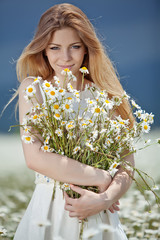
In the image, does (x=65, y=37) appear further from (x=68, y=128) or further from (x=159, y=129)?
(x=159, y=129)

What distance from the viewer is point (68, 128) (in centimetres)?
131

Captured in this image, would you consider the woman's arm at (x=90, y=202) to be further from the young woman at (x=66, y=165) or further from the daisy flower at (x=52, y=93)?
the daisy flower at (x=52, y=93)

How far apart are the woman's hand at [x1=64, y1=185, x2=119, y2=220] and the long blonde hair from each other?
534 mm

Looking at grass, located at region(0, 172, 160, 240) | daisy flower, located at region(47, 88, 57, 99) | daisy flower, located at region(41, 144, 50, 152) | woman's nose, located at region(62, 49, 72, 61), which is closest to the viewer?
daisy flower, located at region(47, 88, 57, 99)

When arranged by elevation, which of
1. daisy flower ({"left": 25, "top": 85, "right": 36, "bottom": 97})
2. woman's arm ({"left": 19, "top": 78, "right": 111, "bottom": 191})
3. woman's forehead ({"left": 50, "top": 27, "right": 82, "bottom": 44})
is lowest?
woman's arm ({"left": 19, "top": 78, "right": 111, "bottom": 191})

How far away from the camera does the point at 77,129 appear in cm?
140

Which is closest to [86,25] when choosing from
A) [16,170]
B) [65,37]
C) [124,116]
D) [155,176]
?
[65,37]

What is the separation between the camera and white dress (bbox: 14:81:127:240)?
1.52 metres

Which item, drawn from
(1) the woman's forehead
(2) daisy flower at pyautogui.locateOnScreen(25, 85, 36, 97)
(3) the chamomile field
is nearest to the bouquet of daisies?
(2) daisy flower at pyautogui.locateOnScreen(25, 85, 36, 97)

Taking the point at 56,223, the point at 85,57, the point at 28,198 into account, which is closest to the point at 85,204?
the point at 56,223

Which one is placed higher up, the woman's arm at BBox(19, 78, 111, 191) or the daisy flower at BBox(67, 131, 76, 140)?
the daisy flower at BBox(67, 131, 76, 140)

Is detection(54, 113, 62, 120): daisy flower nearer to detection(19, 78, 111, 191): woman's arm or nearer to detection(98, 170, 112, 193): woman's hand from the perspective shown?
detection(19, 78, 111, 191): woman's arm

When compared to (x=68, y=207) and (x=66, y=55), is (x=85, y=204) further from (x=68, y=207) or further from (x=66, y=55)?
(x=66, y=55)

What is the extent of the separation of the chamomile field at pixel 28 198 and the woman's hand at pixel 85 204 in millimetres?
122
